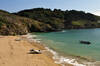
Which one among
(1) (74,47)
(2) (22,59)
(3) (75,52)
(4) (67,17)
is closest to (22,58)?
(2) (22,59)

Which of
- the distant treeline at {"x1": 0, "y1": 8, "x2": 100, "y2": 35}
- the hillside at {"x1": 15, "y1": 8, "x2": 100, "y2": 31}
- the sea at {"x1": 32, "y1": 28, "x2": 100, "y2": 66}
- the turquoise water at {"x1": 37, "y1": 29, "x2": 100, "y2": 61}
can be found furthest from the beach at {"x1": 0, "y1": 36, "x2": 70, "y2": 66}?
the hillside at {"x1": 15, "y1": 8, "x2": 100, "y2": 31}

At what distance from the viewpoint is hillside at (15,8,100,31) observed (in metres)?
127

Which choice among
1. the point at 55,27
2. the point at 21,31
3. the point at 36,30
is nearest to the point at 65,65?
the point at 21,31

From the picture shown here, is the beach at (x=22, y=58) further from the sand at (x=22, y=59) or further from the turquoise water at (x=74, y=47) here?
the turquoise water at (x=74, y=47)

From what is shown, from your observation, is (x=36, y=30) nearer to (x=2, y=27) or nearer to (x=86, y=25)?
(x=2, y=27)

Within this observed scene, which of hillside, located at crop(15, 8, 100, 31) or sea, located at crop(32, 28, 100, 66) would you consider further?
hillside, located at crop(15, 8, 100, 31)

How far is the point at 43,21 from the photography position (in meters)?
113

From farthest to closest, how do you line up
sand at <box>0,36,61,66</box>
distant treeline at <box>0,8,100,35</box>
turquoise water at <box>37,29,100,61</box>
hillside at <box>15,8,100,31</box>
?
hillside at <box>15,8,100,31</box>, distant treeline at <box>0,8,100,35</box>, turquoise water at <box>37,29,100,61</box>, sand at <box>0,36,61,66</box>

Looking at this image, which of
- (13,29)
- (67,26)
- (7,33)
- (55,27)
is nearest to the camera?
(7,33)

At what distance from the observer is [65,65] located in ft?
60.8

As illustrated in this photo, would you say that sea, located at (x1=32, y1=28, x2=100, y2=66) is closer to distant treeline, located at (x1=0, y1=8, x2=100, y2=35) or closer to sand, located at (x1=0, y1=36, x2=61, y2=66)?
sand, located at (x1=0, y1=36, x2=61, y2=66)

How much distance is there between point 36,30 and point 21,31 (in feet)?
80.8

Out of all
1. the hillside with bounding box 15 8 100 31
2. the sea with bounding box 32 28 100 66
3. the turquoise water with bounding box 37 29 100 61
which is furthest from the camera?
the hillside with bounding box 15 8 100 31

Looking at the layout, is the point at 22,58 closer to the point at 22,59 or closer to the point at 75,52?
the point at 22,59
